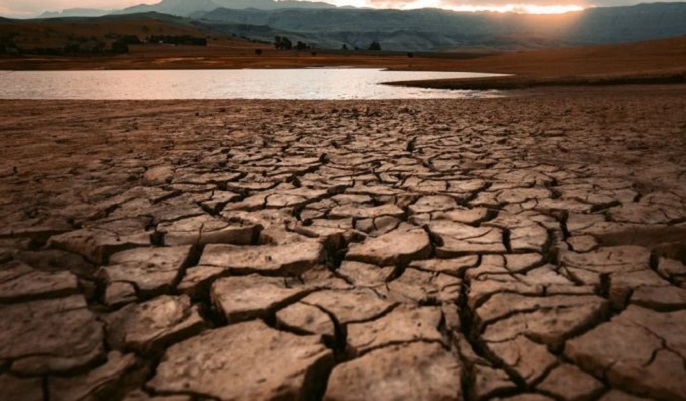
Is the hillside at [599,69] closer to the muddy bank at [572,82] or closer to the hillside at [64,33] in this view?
the muddy bank at [572,82]

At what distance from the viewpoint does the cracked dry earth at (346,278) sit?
48.4 inches

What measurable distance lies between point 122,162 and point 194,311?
9.78 feet

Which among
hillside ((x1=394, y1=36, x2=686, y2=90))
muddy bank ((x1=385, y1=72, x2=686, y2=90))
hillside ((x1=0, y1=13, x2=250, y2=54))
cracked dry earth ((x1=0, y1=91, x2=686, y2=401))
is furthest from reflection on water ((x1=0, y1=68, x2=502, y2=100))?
hillside ((x1=0, y1=13, x2=250, y2=54))

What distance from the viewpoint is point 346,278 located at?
1801mm

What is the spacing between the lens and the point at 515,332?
55.4 inches

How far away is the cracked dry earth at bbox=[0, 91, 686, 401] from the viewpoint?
4.03ft

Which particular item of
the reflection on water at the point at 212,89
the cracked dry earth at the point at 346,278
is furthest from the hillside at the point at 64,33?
the cracked dry earth at the point at 346,278

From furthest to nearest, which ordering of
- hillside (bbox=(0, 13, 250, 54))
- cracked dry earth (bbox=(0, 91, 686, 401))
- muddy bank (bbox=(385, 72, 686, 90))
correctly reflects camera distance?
1. hillside (bbox=(0, 13, 250, 54))
2. muddy bank (bbox=(385, 72, 686, 90))
3. cracked dry earth (bbox=(0, 91, 686, 401))

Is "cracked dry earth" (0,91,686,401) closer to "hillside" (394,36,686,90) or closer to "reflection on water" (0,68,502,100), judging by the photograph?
"reflection on water" (0,68,502,100)

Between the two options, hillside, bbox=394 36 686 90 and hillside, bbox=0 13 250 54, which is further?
hillside, bbox=0 13 250 54

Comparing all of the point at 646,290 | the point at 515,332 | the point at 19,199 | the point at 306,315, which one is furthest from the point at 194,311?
the point at 19,199

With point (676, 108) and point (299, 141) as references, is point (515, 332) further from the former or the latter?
point (676, 108)

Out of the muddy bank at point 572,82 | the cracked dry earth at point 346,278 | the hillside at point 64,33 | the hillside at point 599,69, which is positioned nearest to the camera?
the cracked dry earth at point 346,278

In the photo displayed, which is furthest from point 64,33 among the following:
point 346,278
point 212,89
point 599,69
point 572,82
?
point 346,278
